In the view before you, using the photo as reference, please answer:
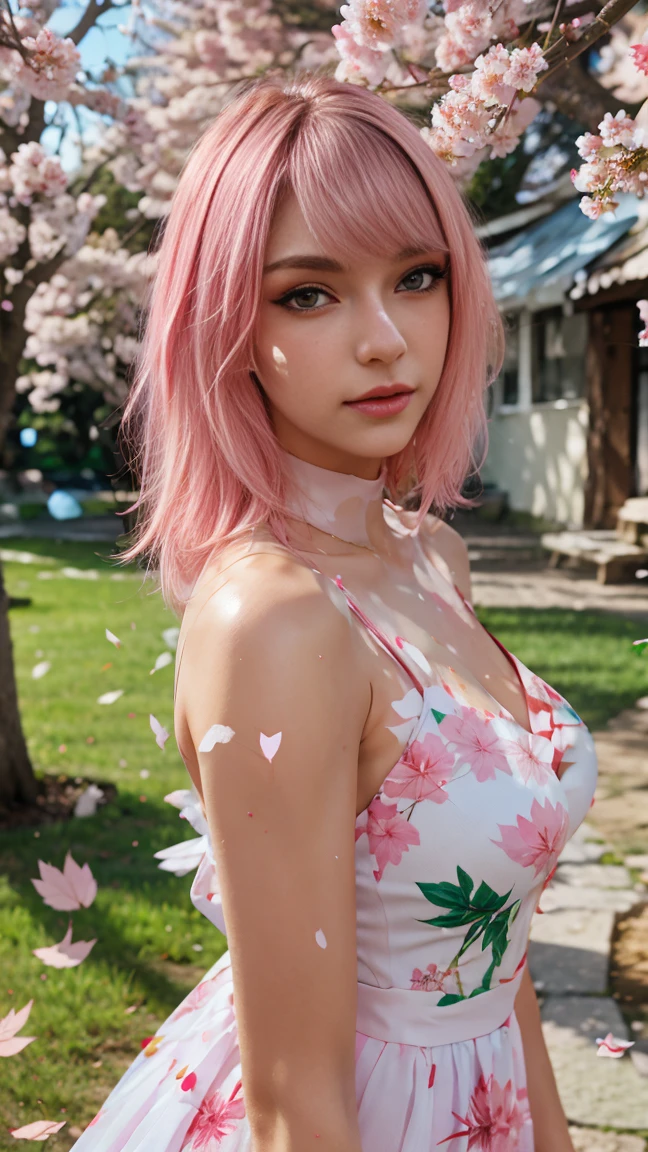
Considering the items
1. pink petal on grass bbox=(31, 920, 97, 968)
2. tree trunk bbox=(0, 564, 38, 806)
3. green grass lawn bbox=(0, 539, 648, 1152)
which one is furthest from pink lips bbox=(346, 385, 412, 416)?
tree trunk bbox=(0, 564, 38, 806)

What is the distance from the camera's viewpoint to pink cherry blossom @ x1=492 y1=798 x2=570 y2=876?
1.37 m

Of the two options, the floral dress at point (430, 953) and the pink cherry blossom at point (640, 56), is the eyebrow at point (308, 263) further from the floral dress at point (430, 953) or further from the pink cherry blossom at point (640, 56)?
the pink cherry blossom at point (640, 56)

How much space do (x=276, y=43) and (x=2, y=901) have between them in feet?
27.3

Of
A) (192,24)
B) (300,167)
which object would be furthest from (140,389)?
(192,24)

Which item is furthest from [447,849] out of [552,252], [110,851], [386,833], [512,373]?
[512,373]

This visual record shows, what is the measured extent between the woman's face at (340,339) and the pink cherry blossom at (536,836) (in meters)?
0.53

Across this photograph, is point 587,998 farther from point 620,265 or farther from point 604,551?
point 620,265

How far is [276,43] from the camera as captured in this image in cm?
969

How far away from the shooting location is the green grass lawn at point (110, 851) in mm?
3102

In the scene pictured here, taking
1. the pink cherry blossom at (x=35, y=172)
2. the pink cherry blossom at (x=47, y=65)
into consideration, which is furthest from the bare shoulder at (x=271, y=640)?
the pink cherry blossom at (x=35, y=172)

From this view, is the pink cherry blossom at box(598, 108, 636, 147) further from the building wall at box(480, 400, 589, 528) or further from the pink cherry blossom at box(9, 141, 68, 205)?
the building wall at box(480, 400, 589, 528)

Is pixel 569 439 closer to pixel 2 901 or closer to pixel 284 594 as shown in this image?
pixel 2 901

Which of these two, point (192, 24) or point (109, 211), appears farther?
point (109, 211)

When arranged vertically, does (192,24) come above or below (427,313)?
above
